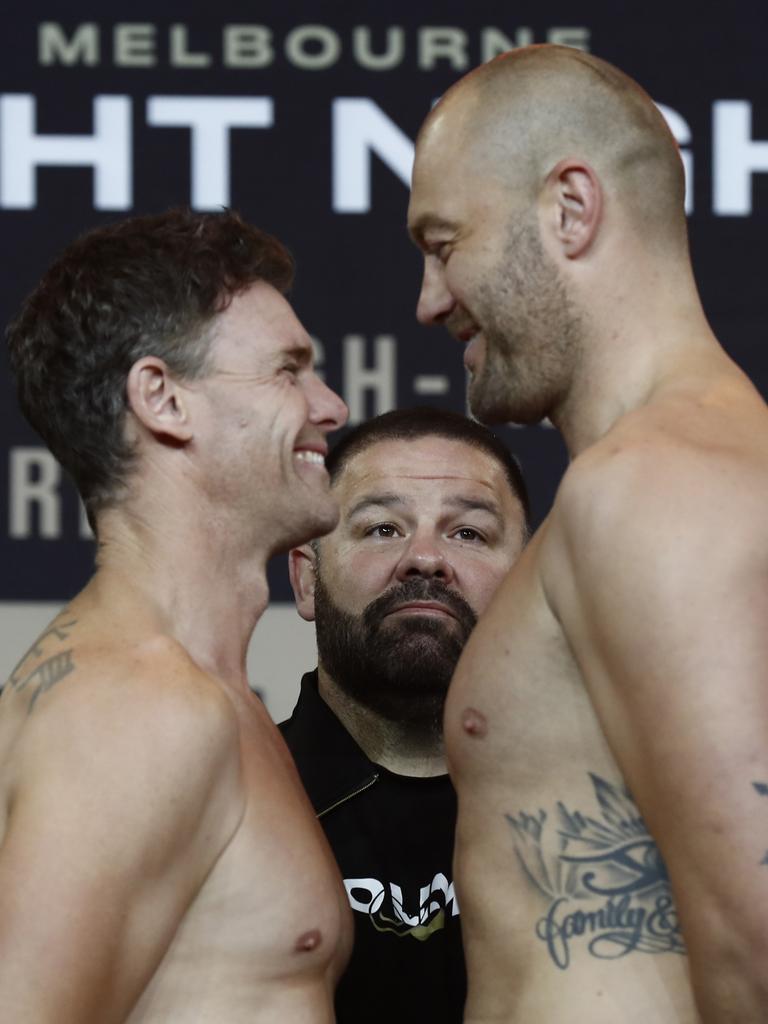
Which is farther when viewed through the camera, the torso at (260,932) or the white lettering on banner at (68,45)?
the white lettering on banner at (68,45)

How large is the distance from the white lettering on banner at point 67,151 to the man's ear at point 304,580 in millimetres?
693

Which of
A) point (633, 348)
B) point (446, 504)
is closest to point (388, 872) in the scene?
point (446, 504)

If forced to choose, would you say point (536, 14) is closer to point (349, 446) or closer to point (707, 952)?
point (349, 446)

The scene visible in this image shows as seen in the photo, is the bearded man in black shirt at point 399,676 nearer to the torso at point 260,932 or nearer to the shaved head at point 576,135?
the torso at point 260,932

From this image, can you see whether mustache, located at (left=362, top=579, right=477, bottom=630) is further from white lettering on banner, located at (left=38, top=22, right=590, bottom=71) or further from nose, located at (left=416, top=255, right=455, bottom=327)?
white lettering on banner, located at (left=38, top=22, right=590, bottom=71)

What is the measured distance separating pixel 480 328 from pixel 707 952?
613 millimetres

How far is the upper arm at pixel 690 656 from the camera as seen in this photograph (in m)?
1.29

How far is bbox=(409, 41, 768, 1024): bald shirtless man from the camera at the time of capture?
131 centimetres

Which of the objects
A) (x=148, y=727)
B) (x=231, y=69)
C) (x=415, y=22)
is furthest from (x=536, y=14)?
(x=148, y=727)

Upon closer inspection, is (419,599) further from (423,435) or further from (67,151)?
(67,151)

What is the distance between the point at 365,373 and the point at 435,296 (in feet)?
3.55

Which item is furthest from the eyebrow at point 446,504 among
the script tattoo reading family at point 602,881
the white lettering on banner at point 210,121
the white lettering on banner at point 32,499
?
the script tattoo reading family at point 602,881

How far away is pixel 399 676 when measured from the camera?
219 cm

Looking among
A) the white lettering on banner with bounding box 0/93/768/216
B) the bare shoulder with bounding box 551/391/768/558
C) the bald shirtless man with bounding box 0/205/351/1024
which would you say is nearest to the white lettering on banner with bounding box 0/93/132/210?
the white lettering on banner with bounding box 0/93/768/216
